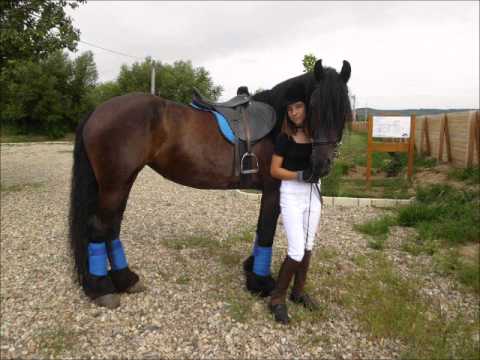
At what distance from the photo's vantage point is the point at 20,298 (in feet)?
10.3

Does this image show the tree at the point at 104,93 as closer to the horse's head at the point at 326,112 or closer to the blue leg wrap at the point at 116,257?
the blue leg wrap at the point at 116,257

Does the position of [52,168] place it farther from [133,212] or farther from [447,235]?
[447,235]

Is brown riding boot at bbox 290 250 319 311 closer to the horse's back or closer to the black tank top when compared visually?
the black tank top

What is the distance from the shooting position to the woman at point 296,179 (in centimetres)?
251

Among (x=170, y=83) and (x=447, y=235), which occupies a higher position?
(x=170, y=83)

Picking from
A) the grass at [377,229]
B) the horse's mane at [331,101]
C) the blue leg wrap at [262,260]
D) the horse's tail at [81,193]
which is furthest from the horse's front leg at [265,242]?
the grass at [377,229]

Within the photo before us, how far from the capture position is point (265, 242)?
300 cm

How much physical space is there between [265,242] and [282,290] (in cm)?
42

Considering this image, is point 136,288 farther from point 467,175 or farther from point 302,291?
point 467,175

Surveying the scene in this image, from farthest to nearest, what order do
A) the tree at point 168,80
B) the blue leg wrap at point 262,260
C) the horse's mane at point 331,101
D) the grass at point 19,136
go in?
the tree at point 168,80, the grass at point 19,136, the blue leg wrap at point 262,260, the horse's mane at point 331,101

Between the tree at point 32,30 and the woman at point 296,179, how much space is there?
18.7 feet

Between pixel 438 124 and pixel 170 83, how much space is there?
2103cm

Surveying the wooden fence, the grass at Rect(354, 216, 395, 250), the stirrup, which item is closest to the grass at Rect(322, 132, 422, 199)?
the wooden fence

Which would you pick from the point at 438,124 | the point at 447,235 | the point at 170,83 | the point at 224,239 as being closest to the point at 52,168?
the point at 224,239
